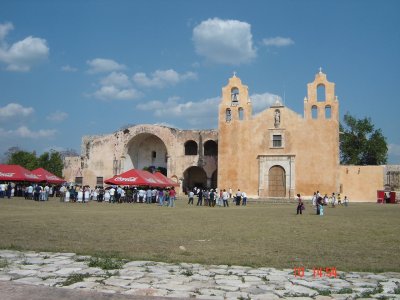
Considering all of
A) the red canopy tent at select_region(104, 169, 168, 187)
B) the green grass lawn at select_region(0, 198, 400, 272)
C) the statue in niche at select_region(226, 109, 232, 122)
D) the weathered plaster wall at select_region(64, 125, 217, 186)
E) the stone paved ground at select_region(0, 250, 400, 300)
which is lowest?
the stone paved ground at select_region(0, 250, 400, 300)

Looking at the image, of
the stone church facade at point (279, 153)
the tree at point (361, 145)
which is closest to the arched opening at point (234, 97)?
the stone church facade at point (279, 153)

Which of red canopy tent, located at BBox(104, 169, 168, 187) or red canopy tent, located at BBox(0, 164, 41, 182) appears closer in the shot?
red canopy tent, located at BBox(104, 169, 168, 187)

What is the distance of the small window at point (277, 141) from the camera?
3819cm

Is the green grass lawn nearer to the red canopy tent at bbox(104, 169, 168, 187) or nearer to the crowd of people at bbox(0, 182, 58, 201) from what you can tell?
the red canopy tent at bbox(104, 169, 168, 187)

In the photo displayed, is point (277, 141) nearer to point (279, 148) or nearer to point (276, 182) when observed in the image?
point (279, 148)

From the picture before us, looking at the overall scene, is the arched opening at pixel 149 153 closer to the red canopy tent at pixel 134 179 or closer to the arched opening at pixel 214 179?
the arched opening at pixel 214 179

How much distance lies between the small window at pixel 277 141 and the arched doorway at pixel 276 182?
1811mm

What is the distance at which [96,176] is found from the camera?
1793 inches

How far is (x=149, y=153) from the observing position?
48.0m

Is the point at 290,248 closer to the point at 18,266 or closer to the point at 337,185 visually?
the point at 18,266

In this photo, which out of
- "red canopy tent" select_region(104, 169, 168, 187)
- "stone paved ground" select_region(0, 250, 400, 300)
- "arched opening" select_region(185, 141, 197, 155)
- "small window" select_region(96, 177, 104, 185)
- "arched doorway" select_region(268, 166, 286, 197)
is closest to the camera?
"stone paved ground" select_region(0, 250, 400, 300)

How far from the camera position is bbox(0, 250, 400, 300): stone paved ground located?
5.14 meters

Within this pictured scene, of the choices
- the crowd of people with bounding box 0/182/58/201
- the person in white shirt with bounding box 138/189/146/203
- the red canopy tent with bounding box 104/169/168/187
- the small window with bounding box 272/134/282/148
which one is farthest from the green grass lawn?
the small window with bounding box 272/134/282/148

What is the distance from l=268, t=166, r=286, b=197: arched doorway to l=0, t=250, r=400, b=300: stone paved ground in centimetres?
3189
